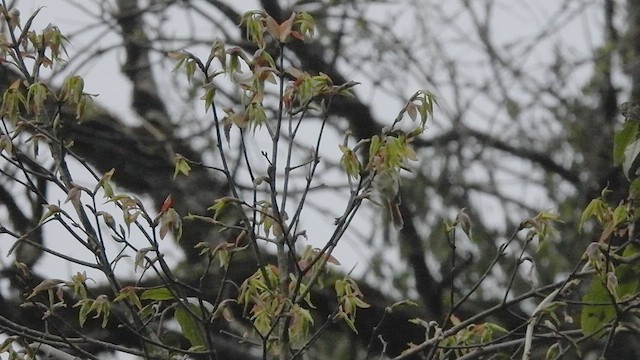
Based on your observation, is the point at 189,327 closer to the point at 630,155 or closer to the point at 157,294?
the point at 157,294

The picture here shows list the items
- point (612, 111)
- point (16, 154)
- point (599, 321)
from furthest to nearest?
point (612, 111)
point (599, 321)
point (16, 154)

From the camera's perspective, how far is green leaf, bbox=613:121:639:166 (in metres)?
2.71

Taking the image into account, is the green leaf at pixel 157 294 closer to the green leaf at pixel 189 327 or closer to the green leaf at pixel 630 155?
the green leaf at pixel 189 327

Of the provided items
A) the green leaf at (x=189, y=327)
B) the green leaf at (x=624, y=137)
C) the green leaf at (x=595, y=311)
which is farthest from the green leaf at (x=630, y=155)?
the green leaf at (x=189, y=327)

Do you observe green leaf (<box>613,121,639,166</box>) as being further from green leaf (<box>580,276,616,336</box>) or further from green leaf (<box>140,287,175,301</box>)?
green leaf (<box>140,287,175,301</box>)

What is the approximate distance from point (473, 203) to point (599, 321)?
393 centimetres

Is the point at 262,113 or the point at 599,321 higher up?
the point at 262,113

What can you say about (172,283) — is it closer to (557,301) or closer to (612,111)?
(557,301)

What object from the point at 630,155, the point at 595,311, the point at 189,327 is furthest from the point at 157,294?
the point at 630,155

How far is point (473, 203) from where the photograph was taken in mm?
6492

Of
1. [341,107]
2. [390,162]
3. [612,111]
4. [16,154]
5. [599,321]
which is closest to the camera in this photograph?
[390,162]

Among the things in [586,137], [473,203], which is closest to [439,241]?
[473,203]

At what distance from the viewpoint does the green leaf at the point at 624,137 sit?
271 cm

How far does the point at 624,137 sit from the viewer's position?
2.73m
